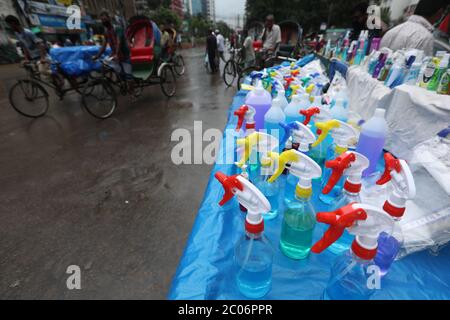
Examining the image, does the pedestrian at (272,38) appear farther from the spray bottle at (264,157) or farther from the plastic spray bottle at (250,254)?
the plastic spray bottle at (250,254)

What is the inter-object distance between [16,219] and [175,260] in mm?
1820

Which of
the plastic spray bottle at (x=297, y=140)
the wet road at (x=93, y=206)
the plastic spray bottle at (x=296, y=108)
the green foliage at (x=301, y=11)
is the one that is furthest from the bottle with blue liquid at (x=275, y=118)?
the green foliage at (x=301, y=11)

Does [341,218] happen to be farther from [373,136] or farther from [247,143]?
[373,136]

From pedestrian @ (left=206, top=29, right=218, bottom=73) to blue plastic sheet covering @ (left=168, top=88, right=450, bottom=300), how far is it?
32.0 feet

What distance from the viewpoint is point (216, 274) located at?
2.40 ft

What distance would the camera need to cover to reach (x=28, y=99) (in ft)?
16.2

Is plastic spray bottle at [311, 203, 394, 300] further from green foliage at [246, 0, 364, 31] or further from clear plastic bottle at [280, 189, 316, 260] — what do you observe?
green foliage at [246, 0, 364, 31]

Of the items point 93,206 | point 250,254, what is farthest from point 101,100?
point 250,254

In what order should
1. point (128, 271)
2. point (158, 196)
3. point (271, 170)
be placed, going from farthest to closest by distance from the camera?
point (158, 196) → point (128, 271) → point (271, 170)

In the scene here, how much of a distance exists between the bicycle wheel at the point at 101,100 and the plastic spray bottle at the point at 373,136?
4.87 metres

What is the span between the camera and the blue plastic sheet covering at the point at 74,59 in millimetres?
5215

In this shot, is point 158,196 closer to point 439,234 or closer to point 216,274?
point 216,274

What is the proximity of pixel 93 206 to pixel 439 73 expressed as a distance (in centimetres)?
322
